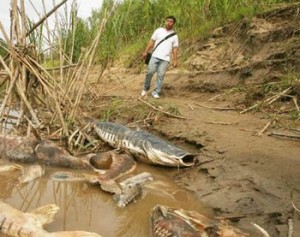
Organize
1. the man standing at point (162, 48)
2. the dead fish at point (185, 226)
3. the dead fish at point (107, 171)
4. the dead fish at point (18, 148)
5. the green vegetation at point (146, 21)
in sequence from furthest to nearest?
the man standing at point (162, 48) < the green vegetation at point (146, 21) < the dead fish at point (18, 148) < the dead fish at point (107, 171) < the dead fish at point (185, 226)

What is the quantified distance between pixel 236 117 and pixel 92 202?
2.72 meters

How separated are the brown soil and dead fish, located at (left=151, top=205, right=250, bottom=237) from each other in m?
0.23

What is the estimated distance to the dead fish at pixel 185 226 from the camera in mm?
2123

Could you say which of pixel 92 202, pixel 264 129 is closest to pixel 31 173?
pixel 92 202

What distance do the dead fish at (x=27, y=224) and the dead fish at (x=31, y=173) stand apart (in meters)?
0.77

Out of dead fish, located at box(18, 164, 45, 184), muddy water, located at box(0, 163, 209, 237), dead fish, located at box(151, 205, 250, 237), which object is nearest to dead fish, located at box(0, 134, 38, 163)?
dead fish, located at box(18, 164, 45, 184)

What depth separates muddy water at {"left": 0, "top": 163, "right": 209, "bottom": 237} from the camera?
7.69 ft

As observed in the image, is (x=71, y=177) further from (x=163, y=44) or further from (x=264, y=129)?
(x=163, y=44)

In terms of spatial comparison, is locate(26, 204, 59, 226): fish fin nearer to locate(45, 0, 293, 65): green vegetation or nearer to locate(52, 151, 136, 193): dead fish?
locate(52, 151, 136, 193): dead fish

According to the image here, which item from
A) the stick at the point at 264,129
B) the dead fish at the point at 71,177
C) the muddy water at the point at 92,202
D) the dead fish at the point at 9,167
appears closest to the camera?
the muddy water at the point at 92,202

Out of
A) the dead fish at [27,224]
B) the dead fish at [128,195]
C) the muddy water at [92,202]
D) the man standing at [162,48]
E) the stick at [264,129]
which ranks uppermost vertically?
the man standing at [162,48]

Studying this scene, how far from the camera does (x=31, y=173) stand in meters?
3.16

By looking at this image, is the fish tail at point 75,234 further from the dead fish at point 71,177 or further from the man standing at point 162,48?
the man standing at point 162,48

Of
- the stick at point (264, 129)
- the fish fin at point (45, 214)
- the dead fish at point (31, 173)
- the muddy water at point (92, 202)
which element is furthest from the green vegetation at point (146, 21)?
the fish fin at point (45, 214)
